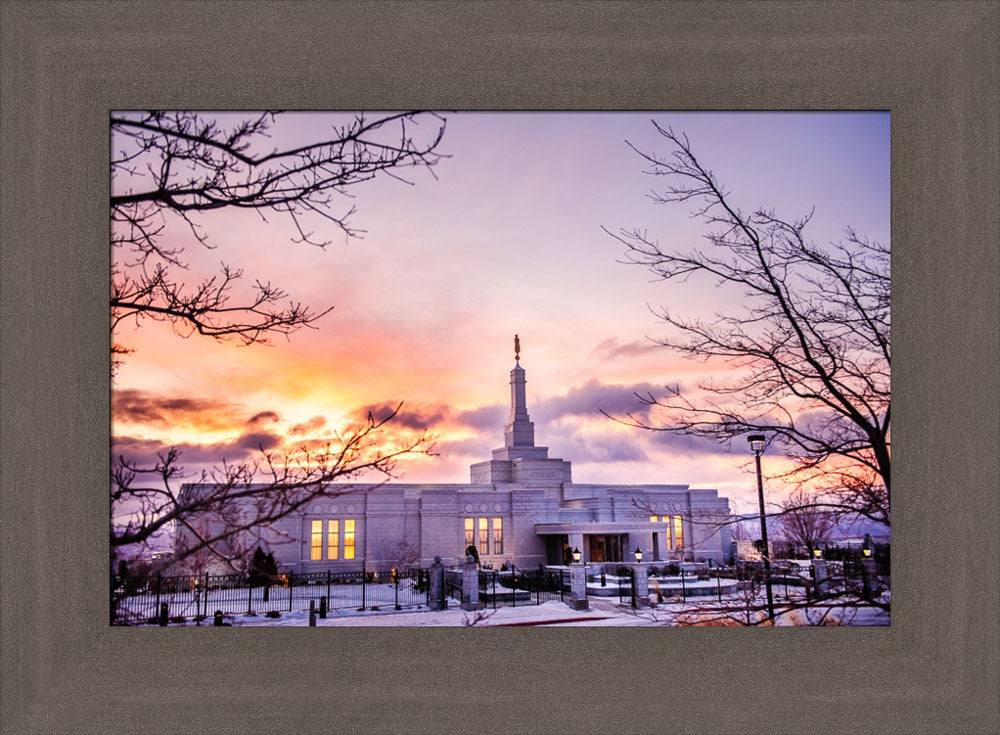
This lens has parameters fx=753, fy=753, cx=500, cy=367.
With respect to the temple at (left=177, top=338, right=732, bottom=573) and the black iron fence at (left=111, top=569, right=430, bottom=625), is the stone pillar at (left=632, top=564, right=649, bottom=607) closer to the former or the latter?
the temple at (left=177, top=338, right=732, bottom=573)

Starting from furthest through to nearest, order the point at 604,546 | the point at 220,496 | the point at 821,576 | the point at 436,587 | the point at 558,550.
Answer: the point at 604,546, the point at 558,550, the point at 436,587, the point at 821,576, the point at 220,496

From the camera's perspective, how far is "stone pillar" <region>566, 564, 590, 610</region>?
479 centimetres

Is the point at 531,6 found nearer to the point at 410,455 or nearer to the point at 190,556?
the point at 410,455

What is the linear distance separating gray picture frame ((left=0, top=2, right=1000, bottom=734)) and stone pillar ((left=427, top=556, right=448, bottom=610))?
63.9 inches

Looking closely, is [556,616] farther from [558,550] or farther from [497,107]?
[558,550]

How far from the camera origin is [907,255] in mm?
3473

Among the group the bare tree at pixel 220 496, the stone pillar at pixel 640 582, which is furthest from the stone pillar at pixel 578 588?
the bare tree at pixel 220 496

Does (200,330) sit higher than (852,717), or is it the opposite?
(200,330)

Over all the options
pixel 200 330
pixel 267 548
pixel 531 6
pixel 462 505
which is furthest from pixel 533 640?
pixel 462 505

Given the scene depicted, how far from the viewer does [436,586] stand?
5125 mm

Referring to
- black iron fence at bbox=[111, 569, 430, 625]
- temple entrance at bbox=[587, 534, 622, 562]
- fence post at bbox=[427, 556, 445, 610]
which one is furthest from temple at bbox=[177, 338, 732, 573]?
fence post at bbox=[427, 556, 445, 610]

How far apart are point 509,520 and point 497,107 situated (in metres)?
5.36

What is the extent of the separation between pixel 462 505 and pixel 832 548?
3770mm

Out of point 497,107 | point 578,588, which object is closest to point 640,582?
point 578,588
